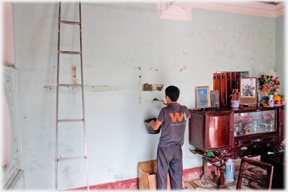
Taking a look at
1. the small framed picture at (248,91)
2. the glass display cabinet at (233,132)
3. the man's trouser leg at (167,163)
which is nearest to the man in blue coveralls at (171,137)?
the man's trouser leg at (167,163)

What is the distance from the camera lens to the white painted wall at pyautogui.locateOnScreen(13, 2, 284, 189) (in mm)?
3084

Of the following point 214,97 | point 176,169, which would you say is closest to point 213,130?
point 214,97

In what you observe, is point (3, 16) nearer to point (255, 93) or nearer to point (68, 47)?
point (68, 47)

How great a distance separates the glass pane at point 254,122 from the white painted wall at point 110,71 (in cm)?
99

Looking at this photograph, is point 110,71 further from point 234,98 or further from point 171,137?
point 234,98

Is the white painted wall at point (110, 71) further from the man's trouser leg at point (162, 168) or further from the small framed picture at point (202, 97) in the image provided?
the man's trouser leg at point (162, 168)

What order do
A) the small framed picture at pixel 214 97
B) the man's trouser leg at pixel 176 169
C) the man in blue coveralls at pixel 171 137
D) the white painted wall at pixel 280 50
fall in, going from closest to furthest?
the man in blue coveralls at pixel 171 137 → the man's trouser leg at pixel 176 169 → the small framed picture at pixel 214 97 → the white painted wall at pixel 280 50

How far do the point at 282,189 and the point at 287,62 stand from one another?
3.11 meters

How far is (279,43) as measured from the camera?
459 centimetres

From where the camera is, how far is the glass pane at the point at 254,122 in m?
3.93

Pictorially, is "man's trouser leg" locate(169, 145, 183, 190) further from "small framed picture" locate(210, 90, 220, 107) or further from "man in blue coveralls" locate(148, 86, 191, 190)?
"small framed picture" locate(210, 90, 220, 107)

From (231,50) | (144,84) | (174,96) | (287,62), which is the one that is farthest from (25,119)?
(287,62)

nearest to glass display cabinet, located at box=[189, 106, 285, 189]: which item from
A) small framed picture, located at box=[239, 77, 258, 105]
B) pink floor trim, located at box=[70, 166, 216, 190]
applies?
pink floor trim, located at box=[70, 166, 216, 190]

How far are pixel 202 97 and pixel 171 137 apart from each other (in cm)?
146
